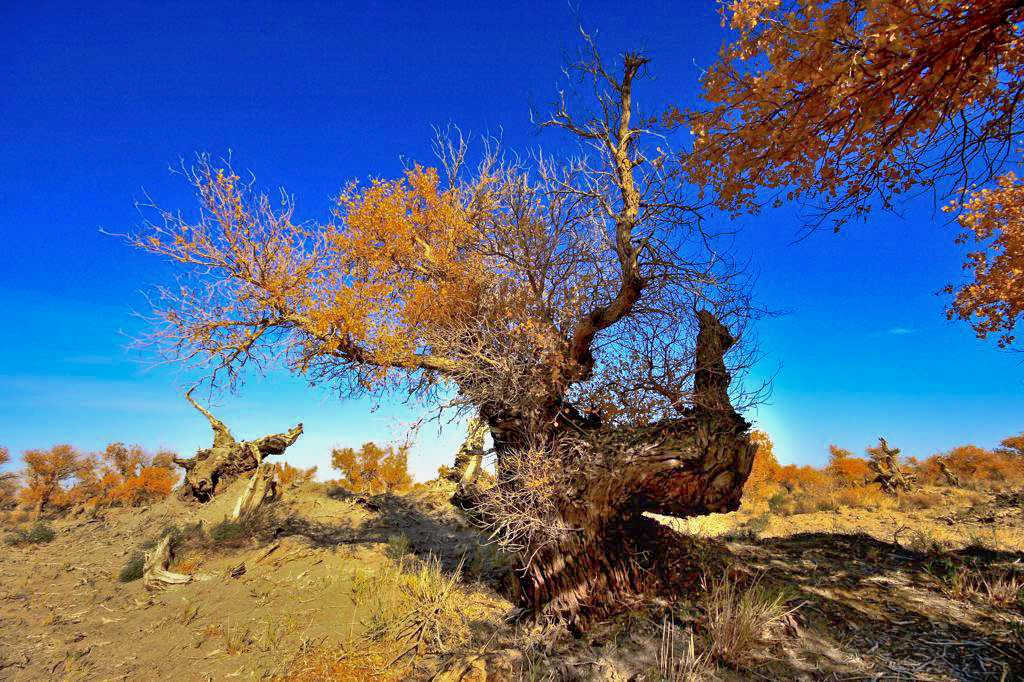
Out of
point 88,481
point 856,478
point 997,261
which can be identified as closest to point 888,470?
point 856,478

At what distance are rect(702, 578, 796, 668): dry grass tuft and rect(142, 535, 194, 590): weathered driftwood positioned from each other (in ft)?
29.4

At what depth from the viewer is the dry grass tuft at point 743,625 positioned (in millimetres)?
5168

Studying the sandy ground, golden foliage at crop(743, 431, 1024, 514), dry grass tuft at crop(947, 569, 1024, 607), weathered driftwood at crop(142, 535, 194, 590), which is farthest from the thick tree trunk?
golden foliage at crop(743, 431, 1024, 514)

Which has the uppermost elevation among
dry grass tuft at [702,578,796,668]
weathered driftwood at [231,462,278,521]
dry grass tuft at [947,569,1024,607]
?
weathered driftwood at [231,462,278,521]

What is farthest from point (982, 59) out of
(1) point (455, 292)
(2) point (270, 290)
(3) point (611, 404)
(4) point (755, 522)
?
(4) point (755, 522)

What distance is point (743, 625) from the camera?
530 centimetres

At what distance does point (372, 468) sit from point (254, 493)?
12.1m

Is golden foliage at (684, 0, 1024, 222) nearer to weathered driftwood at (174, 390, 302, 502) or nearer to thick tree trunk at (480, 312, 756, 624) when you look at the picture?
thick tree trunk at (480, 312, 756, 624)

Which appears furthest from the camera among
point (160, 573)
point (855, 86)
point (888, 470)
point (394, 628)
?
point (888, 470)

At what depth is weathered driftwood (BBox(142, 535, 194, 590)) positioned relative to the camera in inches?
335

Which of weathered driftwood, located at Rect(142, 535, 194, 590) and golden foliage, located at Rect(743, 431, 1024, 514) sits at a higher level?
golden foliage, located at Rect(743, 431, 1024, 514)

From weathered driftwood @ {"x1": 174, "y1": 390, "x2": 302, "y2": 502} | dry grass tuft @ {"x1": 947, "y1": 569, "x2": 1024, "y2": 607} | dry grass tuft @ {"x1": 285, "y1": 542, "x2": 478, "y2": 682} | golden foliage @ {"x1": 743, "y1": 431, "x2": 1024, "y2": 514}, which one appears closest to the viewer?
dry grass tuft @ {"x1": 285, "y1": 542, "x2": 478, "y2": 682}

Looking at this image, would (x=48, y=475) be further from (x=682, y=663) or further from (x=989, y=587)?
(x=989, y=587)

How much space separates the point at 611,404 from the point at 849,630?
13.1 ft
